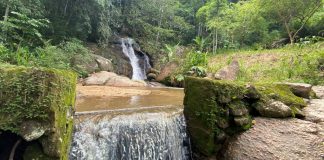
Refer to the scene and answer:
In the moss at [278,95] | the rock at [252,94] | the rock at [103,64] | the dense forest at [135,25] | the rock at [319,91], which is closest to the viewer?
the rock at [252,94]

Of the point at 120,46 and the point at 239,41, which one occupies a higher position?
the point at 239,41

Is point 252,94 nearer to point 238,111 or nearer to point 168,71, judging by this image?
point 238,111

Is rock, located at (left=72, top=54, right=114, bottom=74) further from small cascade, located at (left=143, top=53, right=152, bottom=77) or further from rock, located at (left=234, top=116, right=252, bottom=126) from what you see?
rock, located at (left=234, top=116, right=252, bottom=126)

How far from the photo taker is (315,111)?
4.96 metres

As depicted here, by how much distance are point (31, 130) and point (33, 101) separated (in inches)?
14.3

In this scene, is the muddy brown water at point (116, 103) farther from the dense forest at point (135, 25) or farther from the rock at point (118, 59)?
the rock at point (118, 59)

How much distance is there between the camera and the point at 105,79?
11.8 meters

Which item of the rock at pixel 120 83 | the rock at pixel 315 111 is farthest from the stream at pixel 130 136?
the rock at pixel 120 83

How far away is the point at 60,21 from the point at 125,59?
476 centimetres

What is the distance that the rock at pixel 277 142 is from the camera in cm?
390

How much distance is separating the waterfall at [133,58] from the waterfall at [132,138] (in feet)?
37.6

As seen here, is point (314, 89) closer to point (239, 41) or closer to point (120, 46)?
point (120, 46)

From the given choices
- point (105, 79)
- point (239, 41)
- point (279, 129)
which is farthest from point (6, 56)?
point (239, 41)

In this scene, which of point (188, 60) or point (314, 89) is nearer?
point (314, 89)
